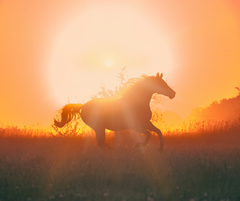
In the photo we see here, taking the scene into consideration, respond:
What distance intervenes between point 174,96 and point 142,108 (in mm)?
1401

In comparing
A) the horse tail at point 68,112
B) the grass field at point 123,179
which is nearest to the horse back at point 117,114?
the horse tail at point 68,112

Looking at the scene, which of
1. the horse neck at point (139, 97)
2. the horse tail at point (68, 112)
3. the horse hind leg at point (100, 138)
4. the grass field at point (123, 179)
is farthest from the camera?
the horse tail at point (68, 112)

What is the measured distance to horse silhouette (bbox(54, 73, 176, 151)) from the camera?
26.8 feet

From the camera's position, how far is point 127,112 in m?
8.24

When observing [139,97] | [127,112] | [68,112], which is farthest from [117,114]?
[68,112]

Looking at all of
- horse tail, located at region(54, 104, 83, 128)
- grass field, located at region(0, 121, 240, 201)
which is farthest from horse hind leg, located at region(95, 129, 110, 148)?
grass field, located at region(0, 121, 240, 201)

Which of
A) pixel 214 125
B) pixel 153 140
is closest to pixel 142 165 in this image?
pixel 153 140

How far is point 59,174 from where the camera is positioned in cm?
500

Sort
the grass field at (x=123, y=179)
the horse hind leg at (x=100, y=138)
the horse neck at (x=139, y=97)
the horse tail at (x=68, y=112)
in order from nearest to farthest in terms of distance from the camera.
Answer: the grass field at (x=123, y=179) → the horse hind leg at (x=100, y=138) → the horse neck at (x=139, y=97) → the horse tail at (x=68, y=112)

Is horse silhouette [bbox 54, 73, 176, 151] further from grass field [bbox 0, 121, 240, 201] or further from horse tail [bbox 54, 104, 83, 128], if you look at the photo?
grass field [bbox 0, 121, 240, 201]

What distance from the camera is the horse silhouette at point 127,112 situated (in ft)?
26.8

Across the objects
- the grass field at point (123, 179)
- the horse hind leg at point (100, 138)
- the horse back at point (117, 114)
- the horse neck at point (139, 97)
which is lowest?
the grass field at point (123, 179)

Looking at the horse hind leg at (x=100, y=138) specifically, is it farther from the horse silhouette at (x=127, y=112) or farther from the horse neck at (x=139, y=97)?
the horse neck at (x=139, y=97)

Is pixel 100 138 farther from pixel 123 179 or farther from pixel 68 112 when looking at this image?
pixel 123 179
